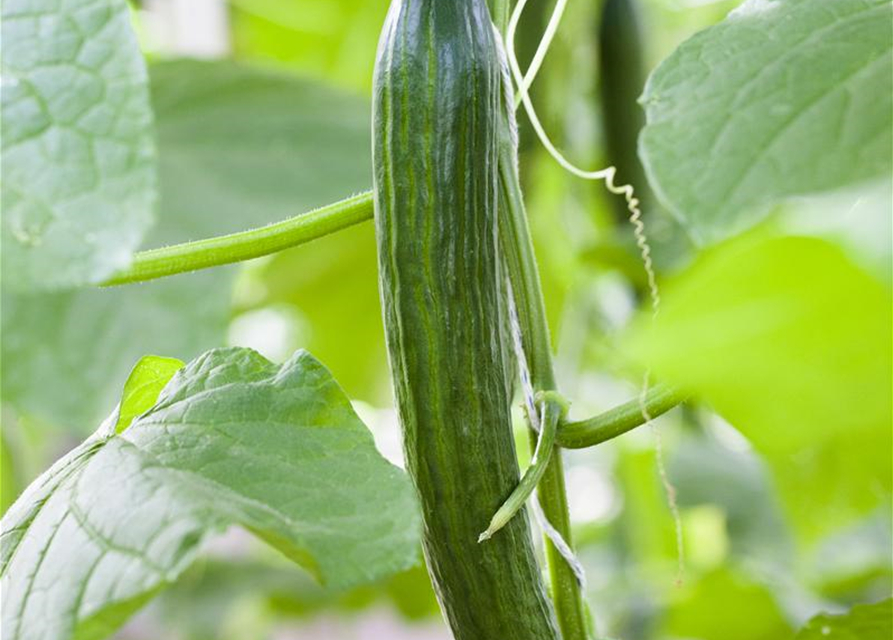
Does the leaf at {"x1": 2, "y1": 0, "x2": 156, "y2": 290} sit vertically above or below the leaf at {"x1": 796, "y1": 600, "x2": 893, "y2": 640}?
above

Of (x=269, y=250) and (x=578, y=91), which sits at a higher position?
(x=269, y=250)

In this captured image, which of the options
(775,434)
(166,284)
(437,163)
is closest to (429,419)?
(437,163)

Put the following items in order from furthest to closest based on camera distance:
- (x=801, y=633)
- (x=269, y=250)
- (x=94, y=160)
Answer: (x=801, y=633), (x=269, y=250), (x=94, y=160)

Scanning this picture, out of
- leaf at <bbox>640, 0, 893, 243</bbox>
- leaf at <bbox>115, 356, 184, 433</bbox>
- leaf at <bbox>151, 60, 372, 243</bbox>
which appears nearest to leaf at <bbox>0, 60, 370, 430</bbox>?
leaf at <bbox>151, 60, 372, 243</bbox>

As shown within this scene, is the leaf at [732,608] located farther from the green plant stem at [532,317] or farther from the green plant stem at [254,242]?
the green plant stem at [254,242]

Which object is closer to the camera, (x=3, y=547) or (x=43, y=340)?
(x=3, y=547)

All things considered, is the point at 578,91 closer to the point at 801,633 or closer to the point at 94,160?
Answer: the point at 801,633

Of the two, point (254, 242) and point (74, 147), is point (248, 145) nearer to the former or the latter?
point (254, 242)

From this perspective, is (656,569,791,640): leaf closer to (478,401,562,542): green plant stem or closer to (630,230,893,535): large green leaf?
(478,401,562,542): green plant stem
